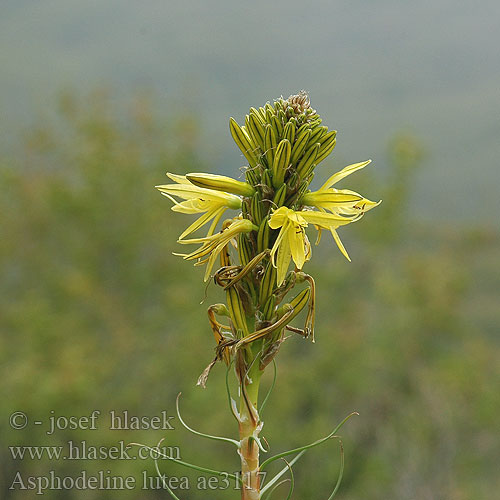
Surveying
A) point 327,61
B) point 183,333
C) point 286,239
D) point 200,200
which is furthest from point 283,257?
point 327,61

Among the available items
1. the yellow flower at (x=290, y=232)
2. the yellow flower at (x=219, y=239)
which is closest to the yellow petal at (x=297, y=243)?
the yellow flower at (x=290, y=232)

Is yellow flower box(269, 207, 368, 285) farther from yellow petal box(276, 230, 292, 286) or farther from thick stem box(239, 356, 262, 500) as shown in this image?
thick stem box(239, 356, 262, 500)

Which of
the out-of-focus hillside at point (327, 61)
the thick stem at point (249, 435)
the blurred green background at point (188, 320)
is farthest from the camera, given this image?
the out-of-focus hillside at point (327, 61)

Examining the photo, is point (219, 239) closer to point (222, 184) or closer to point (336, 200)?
point (222, 184)

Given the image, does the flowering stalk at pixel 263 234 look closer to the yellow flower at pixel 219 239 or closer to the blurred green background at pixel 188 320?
the yellow flower at pixel 219 239

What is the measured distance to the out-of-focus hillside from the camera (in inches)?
3033

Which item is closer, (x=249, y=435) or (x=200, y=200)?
(x=249, y=435)

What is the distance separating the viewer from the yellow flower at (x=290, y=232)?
1.59m

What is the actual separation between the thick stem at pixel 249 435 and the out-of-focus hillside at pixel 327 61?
52507 mm

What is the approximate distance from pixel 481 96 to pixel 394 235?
93205 millimetres

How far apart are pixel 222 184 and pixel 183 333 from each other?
19308mm

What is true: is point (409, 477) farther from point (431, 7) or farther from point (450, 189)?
point (431, 7)

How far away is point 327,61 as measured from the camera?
119 m

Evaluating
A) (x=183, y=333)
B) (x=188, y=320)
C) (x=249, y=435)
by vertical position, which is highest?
(x=188, y=320)
